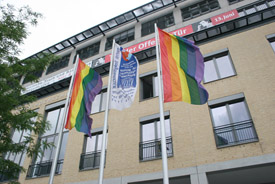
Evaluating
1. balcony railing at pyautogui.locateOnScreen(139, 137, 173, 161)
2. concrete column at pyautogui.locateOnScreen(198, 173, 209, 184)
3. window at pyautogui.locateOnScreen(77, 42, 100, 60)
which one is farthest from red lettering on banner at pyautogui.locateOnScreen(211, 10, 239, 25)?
window at pyautogui.locateOnScreen(77, 42, 100, 60)

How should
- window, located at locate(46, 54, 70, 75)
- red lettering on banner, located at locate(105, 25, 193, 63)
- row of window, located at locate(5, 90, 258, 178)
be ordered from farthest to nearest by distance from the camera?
window, located at locate(46, 54, 70, 75) < red lettering on banner, located at locate(105, 25, 193, 63) < row of window, located at locate(5, 90, 258, 178)

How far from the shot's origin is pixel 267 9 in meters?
14.2

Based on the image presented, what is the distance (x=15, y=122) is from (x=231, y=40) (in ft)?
42.4

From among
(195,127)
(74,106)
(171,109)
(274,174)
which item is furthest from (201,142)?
(74,106)

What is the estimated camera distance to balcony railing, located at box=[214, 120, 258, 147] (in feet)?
34.2

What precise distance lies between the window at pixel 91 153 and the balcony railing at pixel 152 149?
3.00 m

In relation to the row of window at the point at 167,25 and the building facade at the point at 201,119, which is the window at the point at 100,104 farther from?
the row of window at the point at 167,25

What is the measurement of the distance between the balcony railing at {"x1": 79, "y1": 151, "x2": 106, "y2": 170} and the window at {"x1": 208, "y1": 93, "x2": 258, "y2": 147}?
7275 mm

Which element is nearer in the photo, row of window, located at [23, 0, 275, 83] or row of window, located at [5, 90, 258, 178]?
row of window, located at [5, 90, 258, 178]

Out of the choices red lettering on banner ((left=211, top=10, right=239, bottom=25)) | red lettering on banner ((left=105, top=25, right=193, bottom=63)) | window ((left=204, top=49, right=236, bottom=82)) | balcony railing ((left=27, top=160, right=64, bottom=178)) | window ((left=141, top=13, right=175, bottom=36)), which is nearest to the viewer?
window ((left=204, top=49, right=236, bottom=82))

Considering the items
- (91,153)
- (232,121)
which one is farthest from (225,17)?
(91,153)

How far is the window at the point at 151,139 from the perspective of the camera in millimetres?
12087

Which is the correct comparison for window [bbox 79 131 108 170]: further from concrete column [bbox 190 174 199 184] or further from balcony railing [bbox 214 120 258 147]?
balcony railing [bbox 214 120 258 147]

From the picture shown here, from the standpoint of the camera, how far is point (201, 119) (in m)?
11.7
